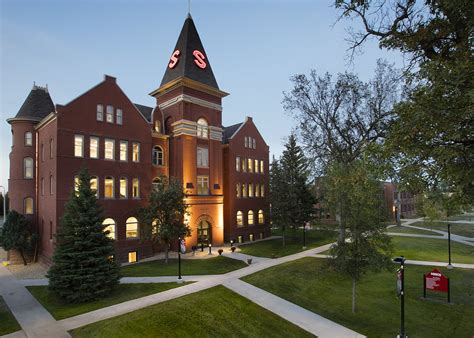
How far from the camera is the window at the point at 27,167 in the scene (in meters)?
28.8

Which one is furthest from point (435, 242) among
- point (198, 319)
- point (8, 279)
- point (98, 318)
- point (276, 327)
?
point (8, 279)

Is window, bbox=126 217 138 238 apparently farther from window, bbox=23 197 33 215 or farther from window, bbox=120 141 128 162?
window, bbox=23 197 33 215

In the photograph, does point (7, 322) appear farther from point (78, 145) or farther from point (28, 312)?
point (78, 145)

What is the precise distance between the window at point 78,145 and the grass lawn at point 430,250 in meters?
27.9

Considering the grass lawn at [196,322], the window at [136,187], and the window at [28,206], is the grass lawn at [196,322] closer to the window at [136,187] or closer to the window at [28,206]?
the window at [136,187]

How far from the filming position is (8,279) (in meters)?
22.0

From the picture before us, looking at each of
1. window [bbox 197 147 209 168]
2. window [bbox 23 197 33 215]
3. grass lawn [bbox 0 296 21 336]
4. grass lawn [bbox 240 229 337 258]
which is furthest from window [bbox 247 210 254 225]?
grass lawn [bbox 0 296 21 336]

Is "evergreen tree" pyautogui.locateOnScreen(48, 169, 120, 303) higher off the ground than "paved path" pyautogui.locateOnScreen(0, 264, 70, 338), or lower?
higher

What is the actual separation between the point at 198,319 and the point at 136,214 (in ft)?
51.5

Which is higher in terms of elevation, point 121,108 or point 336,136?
point 121,108

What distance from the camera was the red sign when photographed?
17.9m

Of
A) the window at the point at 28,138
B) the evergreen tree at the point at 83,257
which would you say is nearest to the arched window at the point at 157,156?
the window at the point at 28,138

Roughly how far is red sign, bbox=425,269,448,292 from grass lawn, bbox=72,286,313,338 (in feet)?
31.7

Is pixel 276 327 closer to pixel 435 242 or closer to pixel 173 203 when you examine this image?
pixel 173 203
